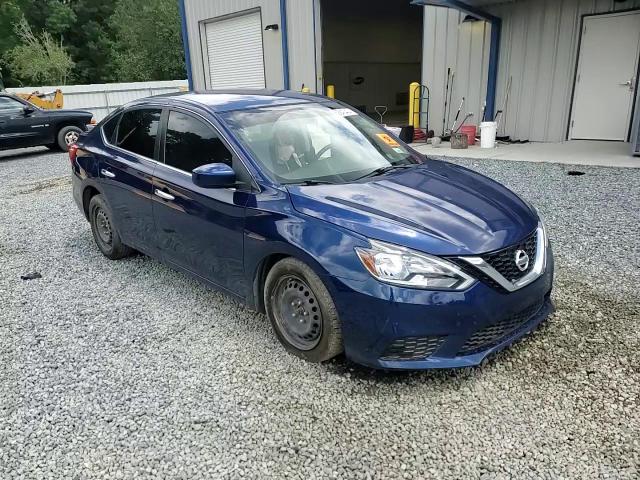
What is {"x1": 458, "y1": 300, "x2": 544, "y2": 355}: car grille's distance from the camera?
2.57 metres

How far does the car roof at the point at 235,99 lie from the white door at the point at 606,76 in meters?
8.28

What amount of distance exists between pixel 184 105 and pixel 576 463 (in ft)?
10.8

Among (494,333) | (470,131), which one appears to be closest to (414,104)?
(470,131)

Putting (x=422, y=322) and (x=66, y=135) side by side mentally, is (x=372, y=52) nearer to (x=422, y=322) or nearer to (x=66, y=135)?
(x=66, y=135)

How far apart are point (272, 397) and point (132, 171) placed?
7.59 feet

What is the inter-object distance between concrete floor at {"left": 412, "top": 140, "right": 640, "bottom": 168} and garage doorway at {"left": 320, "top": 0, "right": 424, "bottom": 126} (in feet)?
29.8

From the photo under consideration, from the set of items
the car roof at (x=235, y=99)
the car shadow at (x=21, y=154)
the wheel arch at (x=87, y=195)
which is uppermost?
the car roof at (x=235, y=99)

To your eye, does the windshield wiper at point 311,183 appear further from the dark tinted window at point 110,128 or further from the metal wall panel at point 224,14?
the metal wall panel at point 224,14

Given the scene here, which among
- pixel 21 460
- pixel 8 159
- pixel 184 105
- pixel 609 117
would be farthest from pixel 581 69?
pixel 8 159

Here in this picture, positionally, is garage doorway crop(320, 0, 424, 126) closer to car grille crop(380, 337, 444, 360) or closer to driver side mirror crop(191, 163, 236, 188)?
driver side mirror crop(191, 163, 236, 188)

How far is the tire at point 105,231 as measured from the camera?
4.59 m

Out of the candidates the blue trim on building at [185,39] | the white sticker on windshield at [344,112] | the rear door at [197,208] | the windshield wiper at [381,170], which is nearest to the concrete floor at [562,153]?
the white sticker on windshield at [344,112]

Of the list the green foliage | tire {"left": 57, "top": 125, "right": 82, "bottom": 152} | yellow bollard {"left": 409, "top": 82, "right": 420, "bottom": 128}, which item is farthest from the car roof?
the green foliage

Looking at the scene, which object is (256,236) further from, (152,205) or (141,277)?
(141,277)
